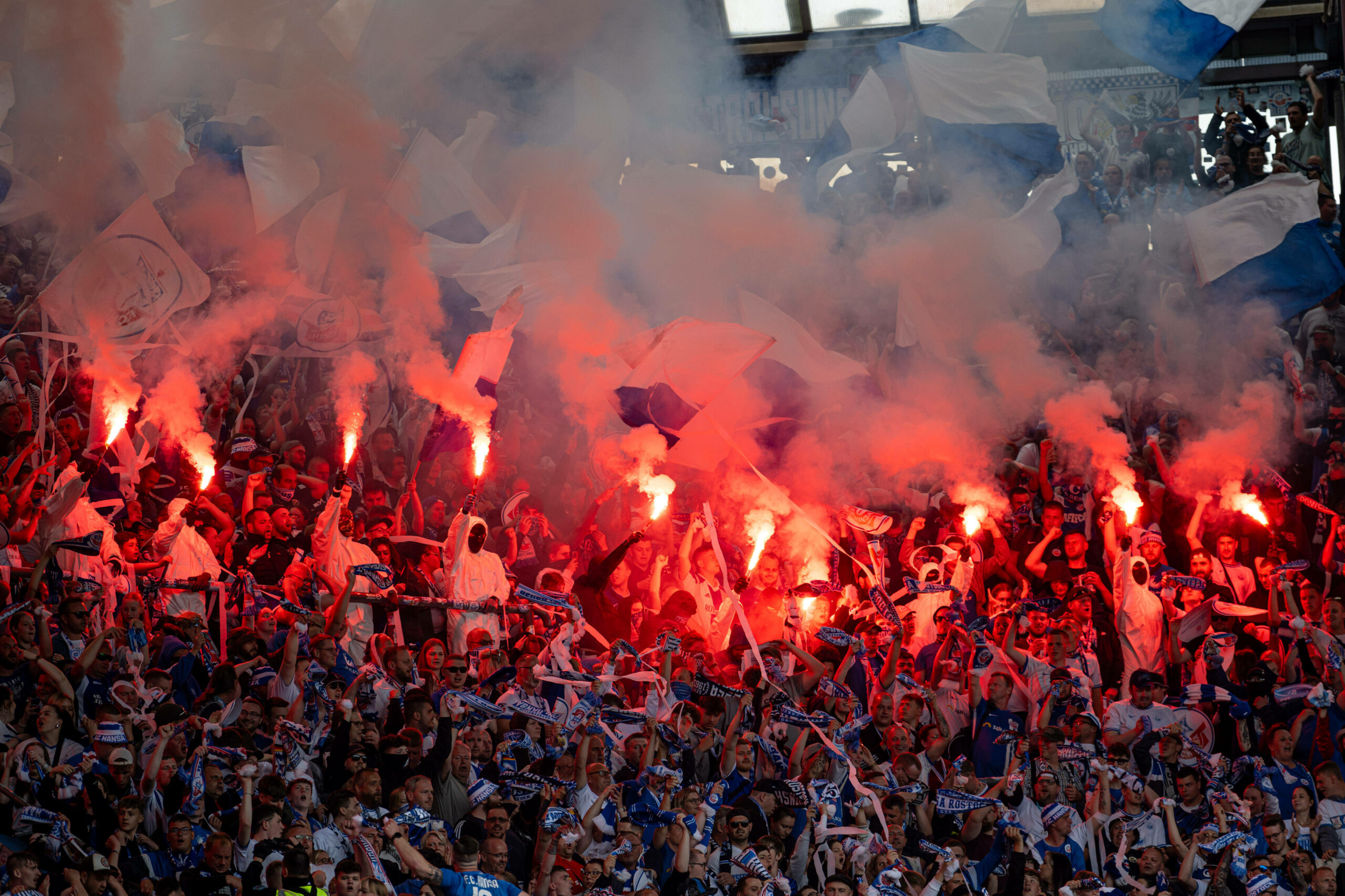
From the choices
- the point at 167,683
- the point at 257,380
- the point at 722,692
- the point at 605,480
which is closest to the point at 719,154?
the point at 605,480

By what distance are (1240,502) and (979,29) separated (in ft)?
15.1

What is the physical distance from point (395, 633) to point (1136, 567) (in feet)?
15.4

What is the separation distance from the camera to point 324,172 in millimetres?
11242

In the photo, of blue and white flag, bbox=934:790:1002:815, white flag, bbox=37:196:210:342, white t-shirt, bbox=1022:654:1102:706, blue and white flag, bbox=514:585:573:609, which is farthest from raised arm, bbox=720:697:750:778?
white flag, bbox=37:196:210:342

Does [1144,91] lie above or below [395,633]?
above

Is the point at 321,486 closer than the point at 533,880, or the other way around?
the point at 533,880

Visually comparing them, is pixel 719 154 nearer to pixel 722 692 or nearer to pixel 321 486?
pixel 321 486

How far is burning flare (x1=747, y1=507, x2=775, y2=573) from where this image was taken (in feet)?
32.4

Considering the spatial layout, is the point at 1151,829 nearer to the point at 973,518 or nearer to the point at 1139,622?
the point at 1139,622

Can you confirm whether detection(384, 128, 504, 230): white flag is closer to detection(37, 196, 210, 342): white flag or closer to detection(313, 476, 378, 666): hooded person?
detection(37, 196, 210, 342): white flag

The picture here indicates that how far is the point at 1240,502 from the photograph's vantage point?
10.1 metres

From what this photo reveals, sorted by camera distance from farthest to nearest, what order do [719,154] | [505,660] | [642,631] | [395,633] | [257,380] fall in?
[719,154] < [257,380] < [642,631] < [395,633] < [505,660]

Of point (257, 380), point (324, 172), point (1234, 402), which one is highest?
point (324, 172)

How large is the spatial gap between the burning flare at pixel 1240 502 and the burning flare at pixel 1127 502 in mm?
586
